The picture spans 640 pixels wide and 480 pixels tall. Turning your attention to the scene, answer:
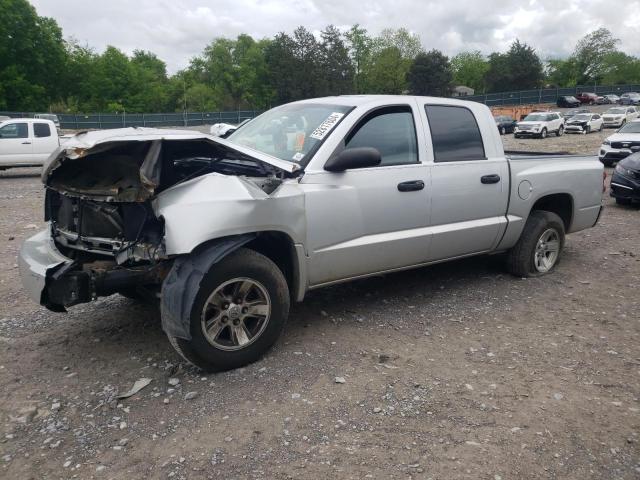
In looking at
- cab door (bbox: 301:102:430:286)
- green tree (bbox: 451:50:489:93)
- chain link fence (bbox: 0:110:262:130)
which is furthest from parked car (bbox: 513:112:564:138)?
green tree (bbox: 451:50:489:93)

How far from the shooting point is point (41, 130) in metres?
15.6

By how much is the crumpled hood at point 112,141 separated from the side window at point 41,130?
44.7ft

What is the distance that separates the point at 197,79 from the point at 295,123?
10157 cm

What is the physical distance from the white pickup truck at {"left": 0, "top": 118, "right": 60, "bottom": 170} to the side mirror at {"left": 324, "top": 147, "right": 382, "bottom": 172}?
543 inches

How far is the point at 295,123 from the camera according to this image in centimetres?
438

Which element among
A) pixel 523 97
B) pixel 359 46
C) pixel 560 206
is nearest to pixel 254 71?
pixel 359 46

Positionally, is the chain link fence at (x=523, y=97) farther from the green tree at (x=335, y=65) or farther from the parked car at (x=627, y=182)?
A: the parked car at (x=627, y=182)

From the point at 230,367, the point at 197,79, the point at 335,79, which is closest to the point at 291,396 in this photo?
the point at 230,367

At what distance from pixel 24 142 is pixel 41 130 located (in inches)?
23.7

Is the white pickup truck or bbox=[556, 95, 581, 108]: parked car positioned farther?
bbox=[556, 95, 581, 108]: parked car

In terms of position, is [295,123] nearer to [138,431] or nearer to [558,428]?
[138,431]

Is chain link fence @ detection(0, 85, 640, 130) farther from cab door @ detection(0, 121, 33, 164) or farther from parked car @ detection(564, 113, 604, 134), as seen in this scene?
cab door @ detection(0, 121, 33, 164)

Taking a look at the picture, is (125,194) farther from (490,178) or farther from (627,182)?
(627,182)

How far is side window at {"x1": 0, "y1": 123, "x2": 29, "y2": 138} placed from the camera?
15.1 meters
